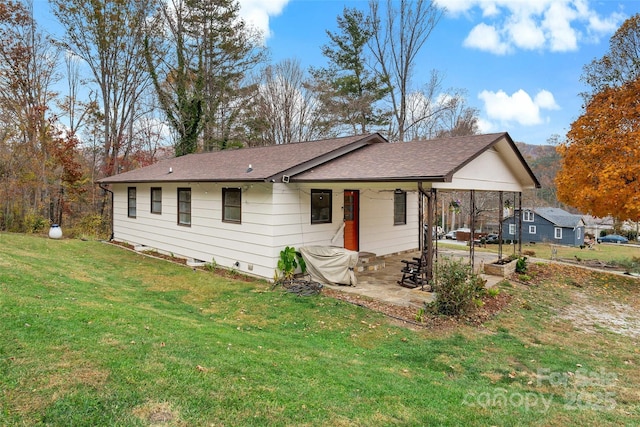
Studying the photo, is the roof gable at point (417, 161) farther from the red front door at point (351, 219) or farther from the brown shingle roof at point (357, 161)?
the red front door at point (351, 219)

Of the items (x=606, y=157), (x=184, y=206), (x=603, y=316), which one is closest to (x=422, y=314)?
(x=603, y=316)

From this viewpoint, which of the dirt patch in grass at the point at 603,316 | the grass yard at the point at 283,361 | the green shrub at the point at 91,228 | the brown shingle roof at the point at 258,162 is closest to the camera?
the grass yard at the point at 283,361

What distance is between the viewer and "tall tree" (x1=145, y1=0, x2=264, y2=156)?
19422 mm

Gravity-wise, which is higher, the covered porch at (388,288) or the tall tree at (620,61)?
the tall tree at (620,61)

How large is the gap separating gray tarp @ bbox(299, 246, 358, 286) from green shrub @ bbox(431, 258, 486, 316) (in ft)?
7.08

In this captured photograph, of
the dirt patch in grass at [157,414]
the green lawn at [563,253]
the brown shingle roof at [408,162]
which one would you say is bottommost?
the green lawn at [563,253]

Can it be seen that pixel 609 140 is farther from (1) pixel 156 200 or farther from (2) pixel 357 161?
(1) pixel 156 200

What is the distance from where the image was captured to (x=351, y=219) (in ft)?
35.0

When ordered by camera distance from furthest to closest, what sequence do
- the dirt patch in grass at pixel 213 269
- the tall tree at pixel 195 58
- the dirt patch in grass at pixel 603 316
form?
the tall tree at pixel 195 58
the dirt patch in grass at pixel 213 269
the dirt patch in grass at pixel 603 316

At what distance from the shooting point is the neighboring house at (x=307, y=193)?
786cm

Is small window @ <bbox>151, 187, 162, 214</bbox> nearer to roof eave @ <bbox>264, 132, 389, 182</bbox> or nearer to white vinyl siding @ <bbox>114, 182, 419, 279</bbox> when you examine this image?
white vinyl siding @ <bbox>114, 182, 419, 279</bbox>

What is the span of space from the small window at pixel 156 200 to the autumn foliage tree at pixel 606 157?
13.8 meters

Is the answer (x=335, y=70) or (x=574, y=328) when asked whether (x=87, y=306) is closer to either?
(x=574, y=328)

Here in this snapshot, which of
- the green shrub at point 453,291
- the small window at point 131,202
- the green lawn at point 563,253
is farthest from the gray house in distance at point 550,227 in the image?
the small window at point 131,202
